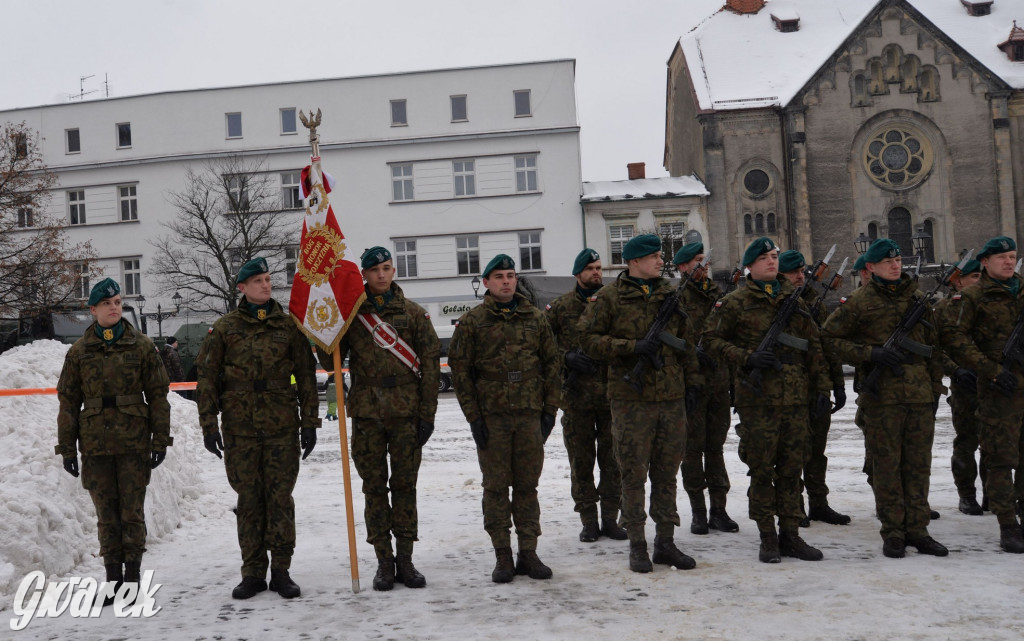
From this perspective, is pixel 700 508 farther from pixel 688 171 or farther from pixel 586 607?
pixel 688 171

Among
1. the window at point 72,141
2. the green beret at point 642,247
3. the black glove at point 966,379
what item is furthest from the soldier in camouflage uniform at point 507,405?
the window at point 72,141

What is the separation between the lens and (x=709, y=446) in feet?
25.9

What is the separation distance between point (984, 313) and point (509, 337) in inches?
144

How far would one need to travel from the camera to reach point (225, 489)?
1077cm

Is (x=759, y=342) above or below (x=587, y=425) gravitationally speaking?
above

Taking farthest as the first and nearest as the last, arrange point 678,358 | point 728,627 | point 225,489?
point 225,489
point 678,358
point 728,627

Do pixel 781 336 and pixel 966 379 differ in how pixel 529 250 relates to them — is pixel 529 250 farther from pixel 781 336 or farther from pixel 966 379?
pixel 781 336

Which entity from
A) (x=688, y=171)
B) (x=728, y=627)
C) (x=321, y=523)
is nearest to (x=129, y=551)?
(x=321, y=523)

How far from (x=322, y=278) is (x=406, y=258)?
3424 centimetres

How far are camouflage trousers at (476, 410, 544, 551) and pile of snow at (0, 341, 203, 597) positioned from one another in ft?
10.7

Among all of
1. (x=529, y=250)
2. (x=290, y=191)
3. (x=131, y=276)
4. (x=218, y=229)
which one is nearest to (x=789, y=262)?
(x=529, y=250)

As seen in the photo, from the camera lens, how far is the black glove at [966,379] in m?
7.46

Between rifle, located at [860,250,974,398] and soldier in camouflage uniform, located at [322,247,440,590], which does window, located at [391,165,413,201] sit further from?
rifle, located at [860,250,974,398]

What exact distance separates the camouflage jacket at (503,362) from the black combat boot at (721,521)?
2.18 m
